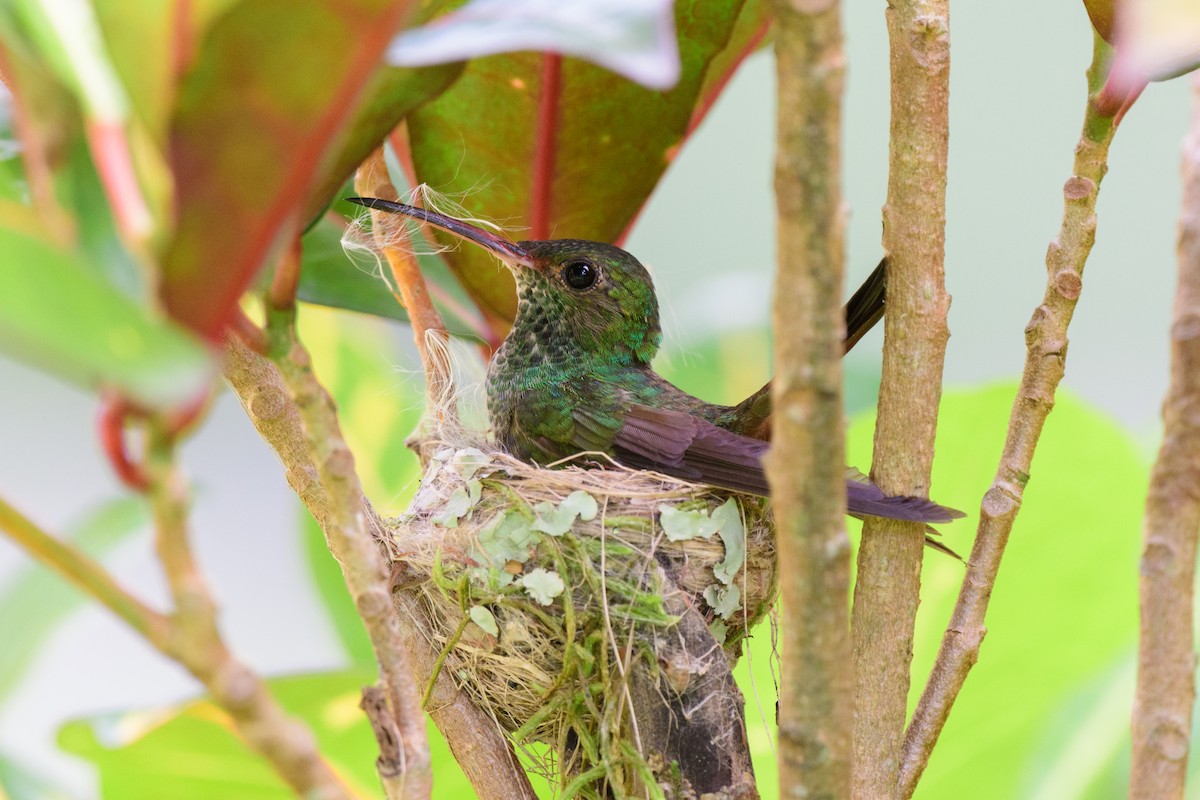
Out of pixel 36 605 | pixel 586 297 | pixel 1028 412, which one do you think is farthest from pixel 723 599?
pixel 36 605

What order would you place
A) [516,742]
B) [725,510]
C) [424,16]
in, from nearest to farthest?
[424,16] < [516,742] < [725,510]

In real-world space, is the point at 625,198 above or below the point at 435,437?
above

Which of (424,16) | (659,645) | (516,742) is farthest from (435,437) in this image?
(424,16)

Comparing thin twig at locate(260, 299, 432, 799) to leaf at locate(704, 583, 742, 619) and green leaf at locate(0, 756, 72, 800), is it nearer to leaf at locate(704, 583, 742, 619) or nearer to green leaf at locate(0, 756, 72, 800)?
leaf at locate(704, 583, 742, 619)

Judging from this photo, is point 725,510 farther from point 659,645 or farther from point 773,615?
point 659,645

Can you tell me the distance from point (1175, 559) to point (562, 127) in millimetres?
895

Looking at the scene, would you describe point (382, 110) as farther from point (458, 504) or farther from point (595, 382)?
point (595, 382)

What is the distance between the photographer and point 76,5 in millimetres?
583

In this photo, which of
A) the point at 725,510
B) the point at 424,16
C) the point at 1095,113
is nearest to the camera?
the point at 424,16

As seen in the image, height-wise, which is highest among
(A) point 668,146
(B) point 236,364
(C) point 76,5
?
(A) point 668,146

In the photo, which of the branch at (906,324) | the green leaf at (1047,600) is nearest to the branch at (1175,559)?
the branch at (906,324)

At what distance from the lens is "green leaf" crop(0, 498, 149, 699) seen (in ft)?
6.52

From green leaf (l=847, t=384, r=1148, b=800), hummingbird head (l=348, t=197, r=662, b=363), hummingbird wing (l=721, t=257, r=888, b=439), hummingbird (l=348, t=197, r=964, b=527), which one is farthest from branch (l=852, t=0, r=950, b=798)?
green leaf (l=847, t=384, r=1148, b=800)

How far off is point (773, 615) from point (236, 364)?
732 mm
